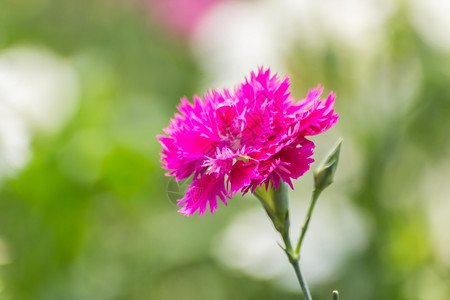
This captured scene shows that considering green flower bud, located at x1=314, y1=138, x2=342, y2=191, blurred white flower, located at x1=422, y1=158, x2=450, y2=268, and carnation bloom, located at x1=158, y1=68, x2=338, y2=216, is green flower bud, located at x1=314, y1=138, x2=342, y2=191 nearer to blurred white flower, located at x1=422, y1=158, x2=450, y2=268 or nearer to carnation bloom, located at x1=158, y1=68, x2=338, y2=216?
carnation bloom, located at x1=158, y1=68, x2=338, y2=216

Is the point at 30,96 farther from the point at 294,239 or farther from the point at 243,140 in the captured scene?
the point at 243,140

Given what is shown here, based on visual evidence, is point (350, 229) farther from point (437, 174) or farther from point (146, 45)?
point (146, 45)

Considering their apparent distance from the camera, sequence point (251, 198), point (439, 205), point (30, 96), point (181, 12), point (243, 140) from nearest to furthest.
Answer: point (243, 140), point (439, 205), point (30, 96), point (251, 198), point (181, 12)

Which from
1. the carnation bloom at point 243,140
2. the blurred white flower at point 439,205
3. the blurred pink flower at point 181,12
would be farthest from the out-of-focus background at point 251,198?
the carnation bloom at point 243,140

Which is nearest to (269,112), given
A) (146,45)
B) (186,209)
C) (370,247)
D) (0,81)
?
(186,209)

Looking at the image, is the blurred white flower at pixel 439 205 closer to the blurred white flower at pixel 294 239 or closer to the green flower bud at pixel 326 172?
the blurred white flower at pixel 294 239

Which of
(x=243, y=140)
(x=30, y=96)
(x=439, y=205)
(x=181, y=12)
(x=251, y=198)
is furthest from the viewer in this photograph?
(x=181, y=12)

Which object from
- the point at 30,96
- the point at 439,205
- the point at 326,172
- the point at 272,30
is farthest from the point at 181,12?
the point at 326,172
